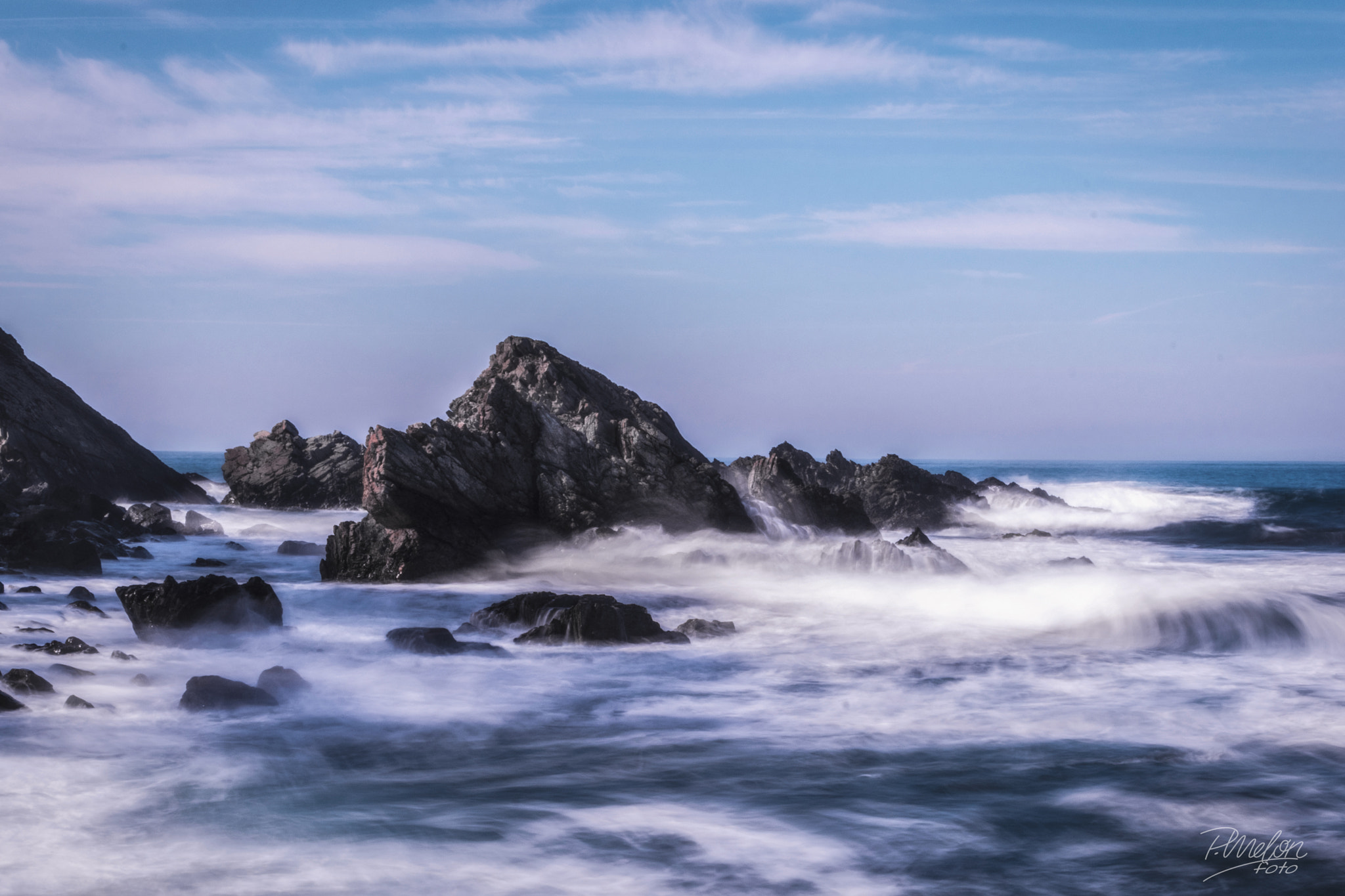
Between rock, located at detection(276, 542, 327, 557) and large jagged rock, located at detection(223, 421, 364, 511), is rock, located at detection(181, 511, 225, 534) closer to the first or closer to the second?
large jagged rock, located at detection(223, 421, 364, 511)

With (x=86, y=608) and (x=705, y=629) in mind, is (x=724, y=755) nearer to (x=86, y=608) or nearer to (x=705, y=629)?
(x=705, y=629)

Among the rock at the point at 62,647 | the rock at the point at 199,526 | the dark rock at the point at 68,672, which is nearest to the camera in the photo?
the dark rock at the point at 68,672

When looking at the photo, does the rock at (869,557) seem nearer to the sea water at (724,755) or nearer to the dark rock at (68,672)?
the sea water at (724,755)

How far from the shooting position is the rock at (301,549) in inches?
869

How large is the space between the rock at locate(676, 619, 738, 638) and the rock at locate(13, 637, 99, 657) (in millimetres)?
6568

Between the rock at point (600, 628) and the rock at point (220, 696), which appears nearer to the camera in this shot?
the rock at point (220, 696)

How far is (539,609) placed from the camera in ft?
43.2

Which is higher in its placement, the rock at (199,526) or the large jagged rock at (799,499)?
the large jagged rock at (799,499)

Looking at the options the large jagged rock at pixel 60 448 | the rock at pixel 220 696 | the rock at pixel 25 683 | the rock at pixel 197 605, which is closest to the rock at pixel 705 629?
the rock at pixel 197 605

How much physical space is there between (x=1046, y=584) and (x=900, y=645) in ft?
16.7

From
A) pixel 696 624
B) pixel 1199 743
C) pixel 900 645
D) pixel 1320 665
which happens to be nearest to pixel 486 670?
pixel 696 624

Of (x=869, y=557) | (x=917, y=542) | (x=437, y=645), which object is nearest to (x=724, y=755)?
(x=437, y=645)

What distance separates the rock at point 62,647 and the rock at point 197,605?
0.98 metres

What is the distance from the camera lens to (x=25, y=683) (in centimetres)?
888
